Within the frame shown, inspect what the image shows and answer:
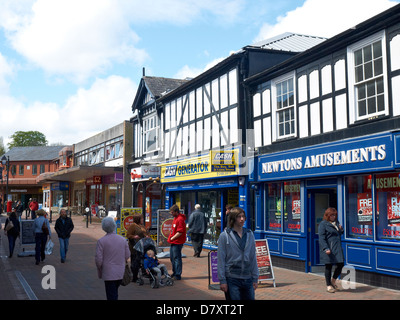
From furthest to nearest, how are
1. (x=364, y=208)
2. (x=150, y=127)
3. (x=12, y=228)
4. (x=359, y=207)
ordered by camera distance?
(x=150, y=127) → (x=12, y=228) → (x=359, y=207) → (x=364, y=208)

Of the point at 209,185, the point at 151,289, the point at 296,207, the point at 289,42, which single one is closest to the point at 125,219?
the point at 209,185

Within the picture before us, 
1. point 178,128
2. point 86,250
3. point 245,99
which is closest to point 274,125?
point 245,99

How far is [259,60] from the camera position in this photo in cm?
1656

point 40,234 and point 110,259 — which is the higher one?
point 110,259

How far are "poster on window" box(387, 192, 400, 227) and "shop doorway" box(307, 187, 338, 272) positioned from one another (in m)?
2.43

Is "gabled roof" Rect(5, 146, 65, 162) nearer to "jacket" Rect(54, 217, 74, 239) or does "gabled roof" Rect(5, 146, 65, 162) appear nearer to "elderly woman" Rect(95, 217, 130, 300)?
"jacket" Rect(54, 217, 74, 239)

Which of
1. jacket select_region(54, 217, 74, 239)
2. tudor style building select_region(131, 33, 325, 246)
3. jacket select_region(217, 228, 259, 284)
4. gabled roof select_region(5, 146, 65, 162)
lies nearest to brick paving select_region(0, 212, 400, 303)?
jacket select_region(54, 217, 74, 239)

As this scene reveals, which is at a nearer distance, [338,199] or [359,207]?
[359,207]

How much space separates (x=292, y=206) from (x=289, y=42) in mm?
7448

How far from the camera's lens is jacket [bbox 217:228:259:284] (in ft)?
18.8

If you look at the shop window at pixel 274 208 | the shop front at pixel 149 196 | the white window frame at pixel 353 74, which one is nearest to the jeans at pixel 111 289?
the white window frame at pixel 353 74

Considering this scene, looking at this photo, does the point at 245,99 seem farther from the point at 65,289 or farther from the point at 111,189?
the point at 111,189

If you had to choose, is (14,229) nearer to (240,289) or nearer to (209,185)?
(209,185)

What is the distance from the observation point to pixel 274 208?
14.6 metres
